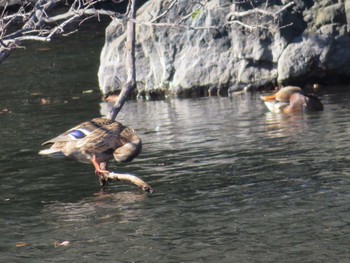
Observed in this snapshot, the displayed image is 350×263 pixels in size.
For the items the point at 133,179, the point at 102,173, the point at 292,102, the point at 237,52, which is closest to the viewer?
the point at 133,179

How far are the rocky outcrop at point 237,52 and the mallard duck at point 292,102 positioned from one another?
209 centimetres

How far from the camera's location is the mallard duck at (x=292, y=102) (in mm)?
15898

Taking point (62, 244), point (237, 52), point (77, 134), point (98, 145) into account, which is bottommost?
point (62, 244)

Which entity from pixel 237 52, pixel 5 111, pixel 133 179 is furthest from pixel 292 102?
pixel 133 179

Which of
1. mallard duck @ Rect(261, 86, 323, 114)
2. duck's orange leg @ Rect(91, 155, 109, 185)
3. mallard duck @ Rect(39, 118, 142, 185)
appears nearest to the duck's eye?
mallard duck @ Rect(39, 118, 142, 185)

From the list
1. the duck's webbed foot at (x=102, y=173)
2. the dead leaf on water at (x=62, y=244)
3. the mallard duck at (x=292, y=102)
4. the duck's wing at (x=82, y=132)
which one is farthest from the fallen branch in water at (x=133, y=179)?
the mallard duck at (x=292, y=102)

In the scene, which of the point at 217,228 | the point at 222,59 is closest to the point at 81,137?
the point at 217,228

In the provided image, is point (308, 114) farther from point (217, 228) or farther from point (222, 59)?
point (217, 228)

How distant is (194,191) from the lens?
417 inches

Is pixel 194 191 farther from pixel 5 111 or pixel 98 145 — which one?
pixel 5 111

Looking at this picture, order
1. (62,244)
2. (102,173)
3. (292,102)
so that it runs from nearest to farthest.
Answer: (62,244) → (102,173) → (292,102)

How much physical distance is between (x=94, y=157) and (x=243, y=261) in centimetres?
336

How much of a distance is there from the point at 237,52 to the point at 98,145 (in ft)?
26.9

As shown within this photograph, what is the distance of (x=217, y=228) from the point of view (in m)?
8.95
